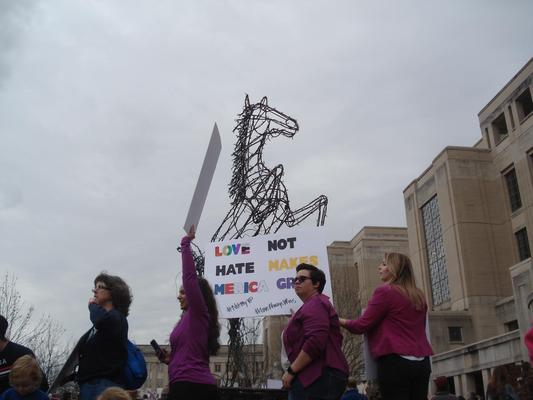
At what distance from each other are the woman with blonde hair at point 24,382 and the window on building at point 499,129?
5196 cm

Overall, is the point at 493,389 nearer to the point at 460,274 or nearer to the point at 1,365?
the point at 1,365

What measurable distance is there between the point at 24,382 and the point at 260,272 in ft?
12.8

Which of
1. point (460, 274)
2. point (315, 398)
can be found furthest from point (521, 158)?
point (315, 398)

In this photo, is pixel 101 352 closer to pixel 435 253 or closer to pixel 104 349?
pixel 104 349

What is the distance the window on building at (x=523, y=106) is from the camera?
4559 cm

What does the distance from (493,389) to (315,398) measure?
16.8 feet

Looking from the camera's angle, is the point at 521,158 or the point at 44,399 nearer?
the point at 44,399

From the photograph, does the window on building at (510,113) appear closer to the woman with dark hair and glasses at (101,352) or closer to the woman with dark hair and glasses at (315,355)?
the woman with dark hair and glasses at (315,355)

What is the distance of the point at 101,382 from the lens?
3.95 meters

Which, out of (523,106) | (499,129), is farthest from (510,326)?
(523,106)

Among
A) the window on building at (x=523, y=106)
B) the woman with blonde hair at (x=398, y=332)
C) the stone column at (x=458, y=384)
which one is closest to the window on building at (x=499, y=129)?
the window on building at (x=523, y=106)

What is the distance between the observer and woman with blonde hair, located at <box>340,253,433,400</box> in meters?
4.02

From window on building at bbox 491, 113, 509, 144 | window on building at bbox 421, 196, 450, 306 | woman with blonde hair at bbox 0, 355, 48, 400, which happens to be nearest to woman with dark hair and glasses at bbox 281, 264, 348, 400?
woman with blonde hair at bbox 0, 355, 48, 400

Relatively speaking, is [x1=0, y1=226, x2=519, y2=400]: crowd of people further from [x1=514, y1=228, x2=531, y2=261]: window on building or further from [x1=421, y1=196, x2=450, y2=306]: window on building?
[x1=421, y1=196, x2=450, y2=306]: window on building
